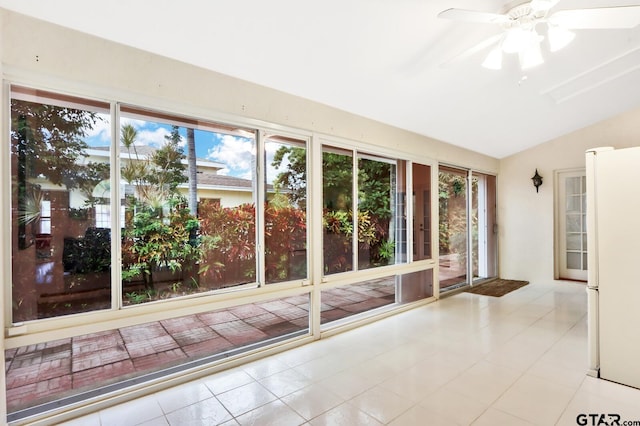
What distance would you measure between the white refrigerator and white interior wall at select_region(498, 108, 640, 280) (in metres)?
4.03

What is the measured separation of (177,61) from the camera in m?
2.58

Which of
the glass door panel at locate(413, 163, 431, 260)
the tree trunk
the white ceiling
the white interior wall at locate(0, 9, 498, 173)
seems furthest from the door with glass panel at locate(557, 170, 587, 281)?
the tree trunk

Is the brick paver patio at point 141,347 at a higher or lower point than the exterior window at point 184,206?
lower

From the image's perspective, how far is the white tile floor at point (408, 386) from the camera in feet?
6.99

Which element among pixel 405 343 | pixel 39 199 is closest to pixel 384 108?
pixel 405 343

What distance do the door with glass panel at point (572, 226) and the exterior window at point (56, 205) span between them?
7289 mm

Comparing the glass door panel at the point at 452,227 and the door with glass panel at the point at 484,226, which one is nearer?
the glass door panel at the point at 452,227

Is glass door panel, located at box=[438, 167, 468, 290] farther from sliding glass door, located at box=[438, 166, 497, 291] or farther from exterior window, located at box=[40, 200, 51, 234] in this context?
exterior window, located at box=[40, 200, 51, 234]

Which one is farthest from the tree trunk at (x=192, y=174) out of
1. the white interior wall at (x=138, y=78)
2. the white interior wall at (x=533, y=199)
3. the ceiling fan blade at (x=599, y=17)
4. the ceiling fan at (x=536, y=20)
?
the white interior wall at (x=533, y=199)

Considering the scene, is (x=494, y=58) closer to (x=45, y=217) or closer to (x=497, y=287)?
(x=45, y=217)

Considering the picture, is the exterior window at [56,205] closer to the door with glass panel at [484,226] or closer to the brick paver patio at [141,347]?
the brick paver patio at [141,347]

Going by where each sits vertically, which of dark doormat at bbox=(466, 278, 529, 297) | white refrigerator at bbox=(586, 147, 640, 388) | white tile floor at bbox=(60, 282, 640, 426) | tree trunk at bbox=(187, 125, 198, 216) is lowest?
dark doormat at bbox=(466, 278, 529, 297)

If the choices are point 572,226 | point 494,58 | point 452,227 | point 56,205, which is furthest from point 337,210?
point 572,226

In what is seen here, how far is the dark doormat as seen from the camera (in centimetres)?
555
